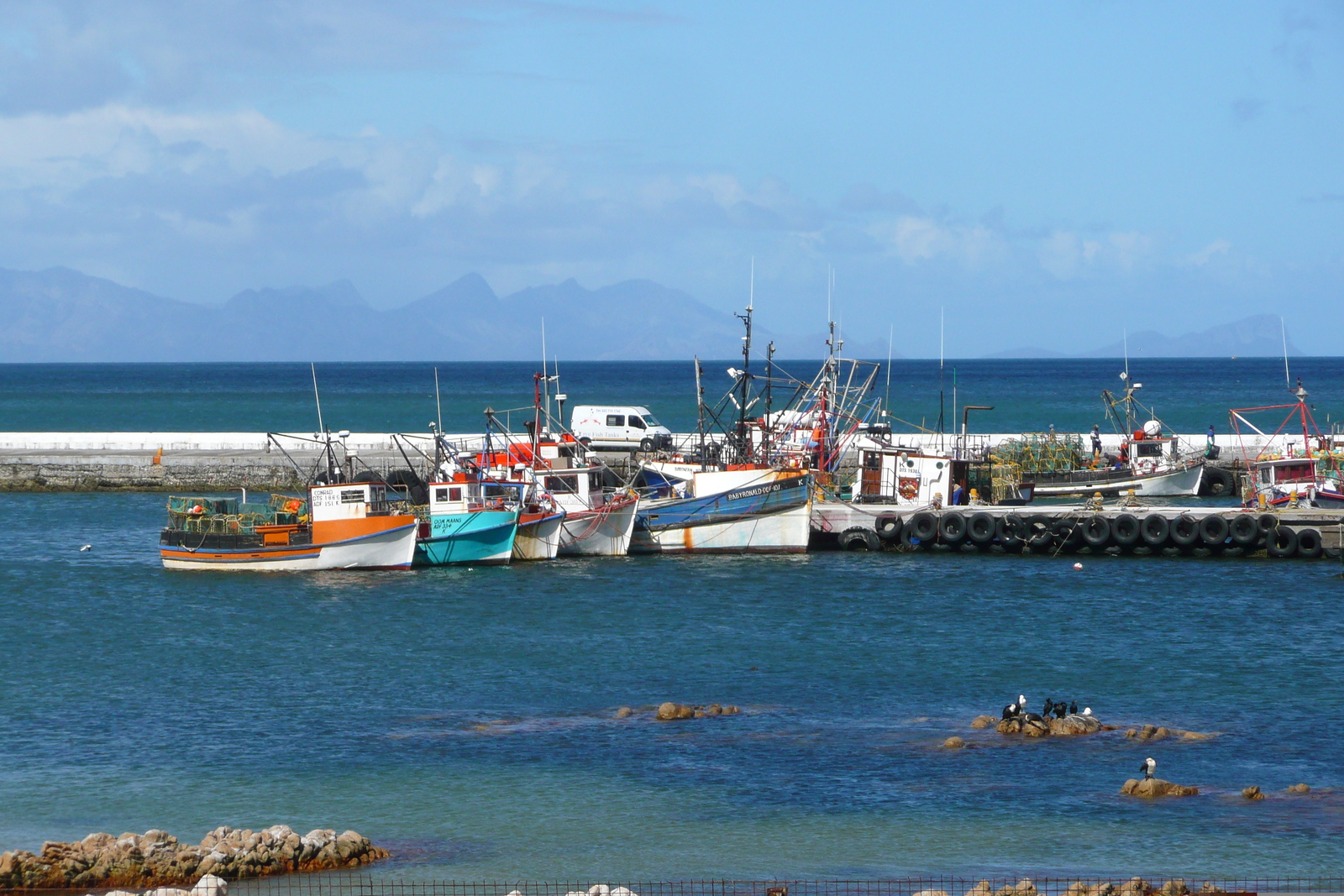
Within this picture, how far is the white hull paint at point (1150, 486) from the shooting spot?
54.7 m

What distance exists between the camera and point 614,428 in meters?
67.1

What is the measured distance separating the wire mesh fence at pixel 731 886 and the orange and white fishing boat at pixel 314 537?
23.8 metres

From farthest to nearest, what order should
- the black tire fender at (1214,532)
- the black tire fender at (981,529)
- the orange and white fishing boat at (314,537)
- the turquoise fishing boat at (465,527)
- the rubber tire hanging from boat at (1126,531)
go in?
the black tire fender at (981,529), the rubber tire hanging from boat at (1126,531), the black tire fender at (1214,532), the turquoise fishing boat at (465,527), the orange and white fishing boat at (314,537)

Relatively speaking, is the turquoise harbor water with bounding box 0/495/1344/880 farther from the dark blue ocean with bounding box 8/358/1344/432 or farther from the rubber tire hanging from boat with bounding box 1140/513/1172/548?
the dark blue ocean with bounding box 8/358/1344/432

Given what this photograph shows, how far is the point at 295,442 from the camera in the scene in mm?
72375

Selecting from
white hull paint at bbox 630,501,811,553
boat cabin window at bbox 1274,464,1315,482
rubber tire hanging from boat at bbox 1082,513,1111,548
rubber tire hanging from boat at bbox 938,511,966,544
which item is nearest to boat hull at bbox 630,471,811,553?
white hull paint at bbox 630,501,811,553

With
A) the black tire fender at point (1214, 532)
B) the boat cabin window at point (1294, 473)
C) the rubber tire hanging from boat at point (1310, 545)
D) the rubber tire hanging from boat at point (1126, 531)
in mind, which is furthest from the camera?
the boat cabin window at point (1294, 473)

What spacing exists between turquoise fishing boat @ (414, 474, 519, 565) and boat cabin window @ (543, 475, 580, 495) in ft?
7.58

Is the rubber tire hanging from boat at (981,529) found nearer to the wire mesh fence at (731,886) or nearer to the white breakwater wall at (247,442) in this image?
the white breakwater wall at (247,442)

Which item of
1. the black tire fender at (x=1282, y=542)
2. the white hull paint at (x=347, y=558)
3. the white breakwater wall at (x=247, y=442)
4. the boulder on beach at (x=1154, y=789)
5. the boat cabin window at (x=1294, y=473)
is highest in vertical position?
the white breakwater wall at (x=247, y=442)

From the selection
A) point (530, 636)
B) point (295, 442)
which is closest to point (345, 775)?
point (530, 636)

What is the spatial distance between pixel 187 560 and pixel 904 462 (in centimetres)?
2210

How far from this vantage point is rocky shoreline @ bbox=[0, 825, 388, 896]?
52.9 ft

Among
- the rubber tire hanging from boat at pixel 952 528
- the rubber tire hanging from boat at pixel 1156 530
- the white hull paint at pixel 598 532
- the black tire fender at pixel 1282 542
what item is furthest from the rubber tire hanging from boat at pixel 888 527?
the black tire fender at pixel 1282 542
